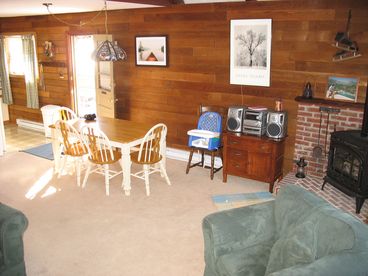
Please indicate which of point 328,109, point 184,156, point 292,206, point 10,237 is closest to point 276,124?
point 328,109

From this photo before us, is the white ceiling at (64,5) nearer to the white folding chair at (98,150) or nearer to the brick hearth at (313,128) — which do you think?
the white folding chair at (98,150)

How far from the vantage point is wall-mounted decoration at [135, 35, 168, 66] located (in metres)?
5.68

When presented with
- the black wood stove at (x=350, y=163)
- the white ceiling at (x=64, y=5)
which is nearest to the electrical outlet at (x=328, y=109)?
the black wood stove at (x=350, y=163)

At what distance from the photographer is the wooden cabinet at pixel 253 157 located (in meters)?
4.50

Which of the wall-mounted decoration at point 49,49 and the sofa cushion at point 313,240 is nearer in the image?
the sofa cushion at point 313,240

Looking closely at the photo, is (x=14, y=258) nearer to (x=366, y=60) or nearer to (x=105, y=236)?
(x=105, y=236)

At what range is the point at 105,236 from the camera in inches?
141

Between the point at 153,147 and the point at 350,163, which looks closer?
the point at 350,163

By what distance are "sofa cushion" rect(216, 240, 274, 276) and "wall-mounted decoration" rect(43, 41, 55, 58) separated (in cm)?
609

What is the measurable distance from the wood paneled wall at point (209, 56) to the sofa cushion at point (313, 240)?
8.76 feet

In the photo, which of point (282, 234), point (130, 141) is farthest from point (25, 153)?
point (282, 234)

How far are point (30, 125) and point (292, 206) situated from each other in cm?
689

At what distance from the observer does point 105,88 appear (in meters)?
6.43

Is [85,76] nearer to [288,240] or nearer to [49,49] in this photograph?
[49,49]
